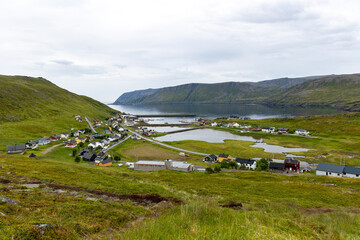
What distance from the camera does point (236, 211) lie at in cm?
1515

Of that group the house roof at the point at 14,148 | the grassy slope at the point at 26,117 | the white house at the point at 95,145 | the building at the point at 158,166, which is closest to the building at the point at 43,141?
the grassy slope at the point at 26,117

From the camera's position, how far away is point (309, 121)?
513 feet

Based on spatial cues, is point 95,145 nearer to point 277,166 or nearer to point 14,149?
point 14,149

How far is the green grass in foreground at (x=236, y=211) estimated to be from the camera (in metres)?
8.79

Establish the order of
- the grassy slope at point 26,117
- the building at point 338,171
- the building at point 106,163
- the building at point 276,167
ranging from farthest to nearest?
the grassy slope at point 26,117 < the building at point 106,163 < the building at point 276,167 < the building at point 338,171

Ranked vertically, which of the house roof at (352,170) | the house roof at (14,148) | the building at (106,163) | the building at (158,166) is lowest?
the building at (106,163)

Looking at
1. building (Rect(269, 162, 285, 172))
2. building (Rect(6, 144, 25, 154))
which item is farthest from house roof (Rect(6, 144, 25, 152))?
building (Rect(269, 162, 285, 172))

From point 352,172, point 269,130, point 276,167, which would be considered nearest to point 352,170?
point 352,172

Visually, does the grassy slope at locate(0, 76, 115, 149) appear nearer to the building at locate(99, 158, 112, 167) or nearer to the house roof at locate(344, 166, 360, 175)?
the building at locate(99, 158, 112, 167)

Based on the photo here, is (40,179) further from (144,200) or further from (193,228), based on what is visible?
(193,228)

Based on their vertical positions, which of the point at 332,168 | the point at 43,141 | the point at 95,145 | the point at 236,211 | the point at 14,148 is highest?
the point at 236,211

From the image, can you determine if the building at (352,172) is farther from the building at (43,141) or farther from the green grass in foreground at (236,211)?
the building at (43,141)

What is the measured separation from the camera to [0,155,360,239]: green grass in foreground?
346 inches

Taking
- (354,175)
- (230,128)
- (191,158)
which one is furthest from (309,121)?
(191,158)
